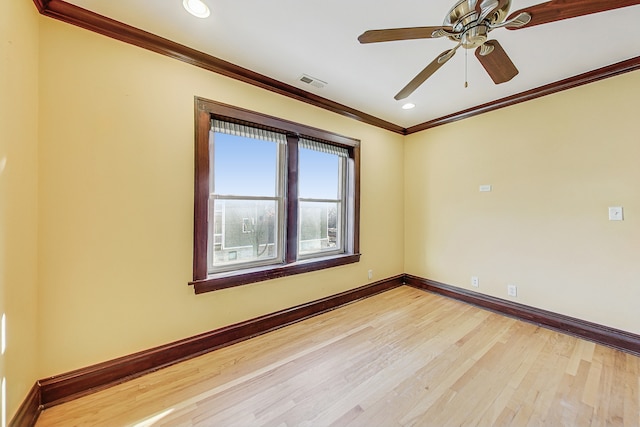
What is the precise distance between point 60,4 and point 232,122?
1.21 meters

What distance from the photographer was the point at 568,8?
1207 mm

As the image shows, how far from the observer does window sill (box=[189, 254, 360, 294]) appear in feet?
7.07

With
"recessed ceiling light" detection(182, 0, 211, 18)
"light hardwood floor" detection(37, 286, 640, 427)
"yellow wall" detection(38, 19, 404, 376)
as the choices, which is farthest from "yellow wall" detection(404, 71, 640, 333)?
"recessed ceiling light" detection(182, 0, 211, 18)

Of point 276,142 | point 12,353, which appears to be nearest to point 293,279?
point 276,142

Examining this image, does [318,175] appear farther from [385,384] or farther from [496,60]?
[385,384]

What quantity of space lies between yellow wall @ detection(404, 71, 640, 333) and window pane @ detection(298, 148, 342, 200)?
4.80 ft

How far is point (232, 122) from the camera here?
234 cm

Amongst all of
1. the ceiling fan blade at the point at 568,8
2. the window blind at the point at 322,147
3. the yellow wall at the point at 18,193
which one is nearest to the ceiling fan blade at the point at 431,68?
the ceiling fan blade at the point at 568,8

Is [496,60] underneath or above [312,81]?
underneath

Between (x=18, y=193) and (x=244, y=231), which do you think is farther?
(x=244, y=231)

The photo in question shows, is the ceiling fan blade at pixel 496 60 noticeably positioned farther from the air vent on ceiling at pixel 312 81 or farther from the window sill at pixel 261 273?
the window sill at pixel 261 273

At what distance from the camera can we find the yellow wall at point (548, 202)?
2232 millimetres

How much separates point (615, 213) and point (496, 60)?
1.90 m

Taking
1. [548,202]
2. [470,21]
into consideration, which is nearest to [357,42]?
[470,21]
